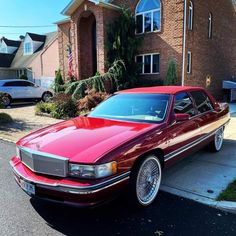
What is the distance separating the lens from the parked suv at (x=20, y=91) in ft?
54.7

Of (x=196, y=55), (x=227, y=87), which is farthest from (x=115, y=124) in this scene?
(x=227, y=87)

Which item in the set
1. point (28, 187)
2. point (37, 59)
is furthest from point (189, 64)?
point (37, 59)

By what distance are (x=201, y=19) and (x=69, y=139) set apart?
571 inches

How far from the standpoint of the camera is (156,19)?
15.4 meters

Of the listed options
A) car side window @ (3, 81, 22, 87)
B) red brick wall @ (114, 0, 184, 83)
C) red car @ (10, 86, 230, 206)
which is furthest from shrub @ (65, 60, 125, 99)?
red car @ (10, 86, 230, 206)

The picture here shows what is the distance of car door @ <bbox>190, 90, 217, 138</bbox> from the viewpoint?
5299 mm

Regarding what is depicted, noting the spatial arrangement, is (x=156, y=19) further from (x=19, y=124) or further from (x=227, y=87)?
(x=19, y=124)

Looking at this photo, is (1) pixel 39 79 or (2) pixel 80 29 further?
(1) pixel 39 79

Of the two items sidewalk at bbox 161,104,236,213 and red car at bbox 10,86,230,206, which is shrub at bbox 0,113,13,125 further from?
sidewalk at bbox 161,104,236,213

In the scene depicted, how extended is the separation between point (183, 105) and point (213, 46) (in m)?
14.2

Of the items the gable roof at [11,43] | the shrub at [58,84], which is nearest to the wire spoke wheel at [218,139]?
the shrub at [58,84]

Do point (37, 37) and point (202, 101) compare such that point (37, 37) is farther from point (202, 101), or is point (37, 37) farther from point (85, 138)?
point (85, 138)

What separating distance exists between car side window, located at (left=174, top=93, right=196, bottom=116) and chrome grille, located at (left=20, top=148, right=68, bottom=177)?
2.26 meters

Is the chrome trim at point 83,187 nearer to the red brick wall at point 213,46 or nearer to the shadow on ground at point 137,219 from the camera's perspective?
the shadow on ground at point 137,219
